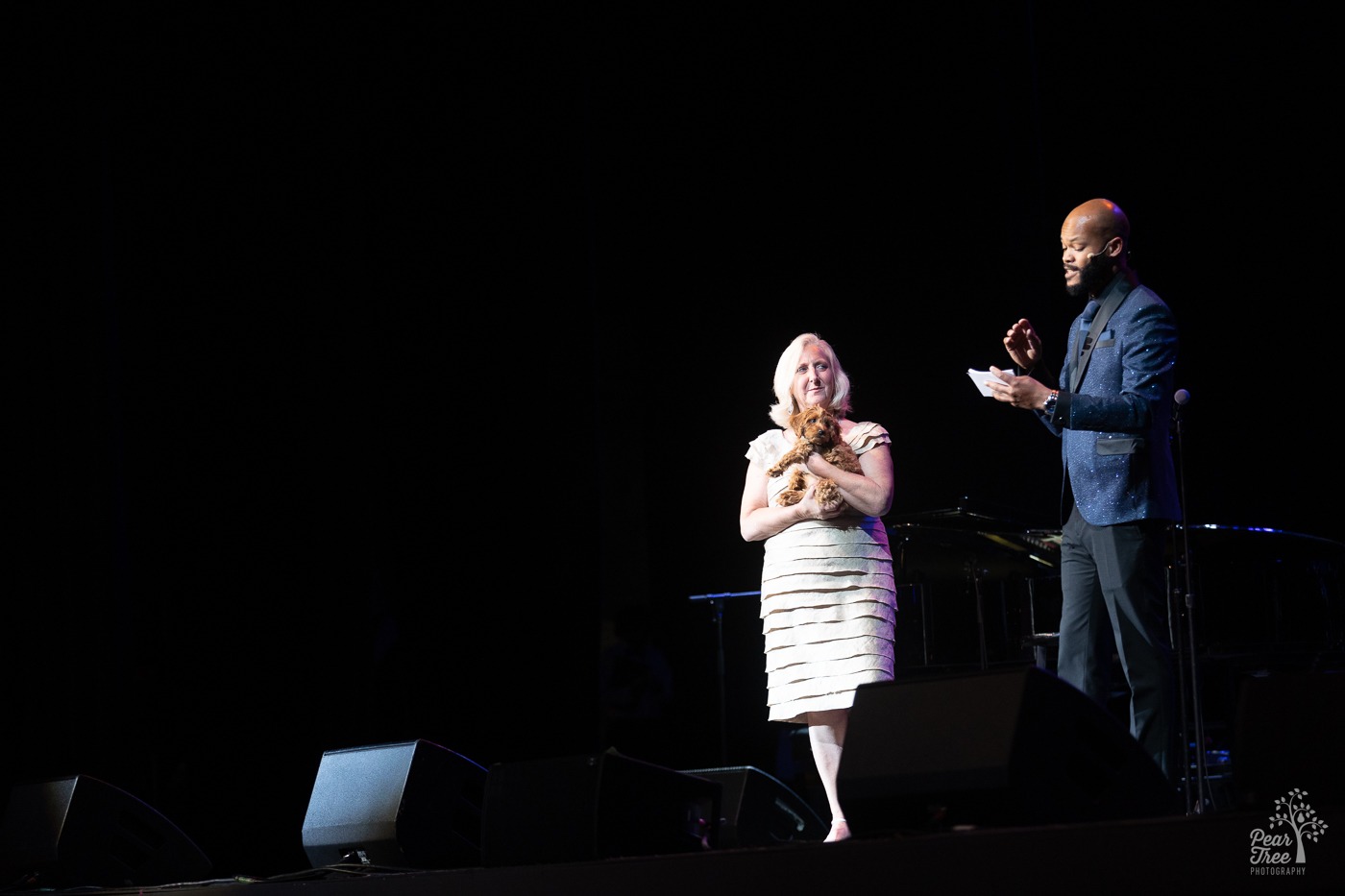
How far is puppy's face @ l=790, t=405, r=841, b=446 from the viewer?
3818 millimetres

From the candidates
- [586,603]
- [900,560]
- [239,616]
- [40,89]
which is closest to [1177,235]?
[900,560]

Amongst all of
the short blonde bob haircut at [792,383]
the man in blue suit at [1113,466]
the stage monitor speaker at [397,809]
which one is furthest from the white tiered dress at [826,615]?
the stage monitor speaker at [397,809]

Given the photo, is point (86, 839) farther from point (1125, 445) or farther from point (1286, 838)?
point (1286, 838)

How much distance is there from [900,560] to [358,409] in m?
2.86

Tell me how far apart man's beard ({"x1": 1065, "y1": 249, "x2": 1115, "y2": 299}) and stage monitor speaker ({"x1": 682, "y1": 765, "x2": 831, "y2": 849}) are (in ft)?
5.07

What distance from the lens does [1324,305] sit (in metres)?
5.46

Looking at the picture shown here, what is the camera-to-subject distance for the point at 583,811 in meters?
2.91

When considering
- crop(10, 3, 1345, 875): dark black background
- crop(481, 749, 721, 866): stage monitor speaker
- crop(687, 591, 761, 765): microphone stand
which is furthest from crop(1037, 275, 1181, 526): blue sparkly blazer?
crop(687, 591, 761, 765): microphone stand

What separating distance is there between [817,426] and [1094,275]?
81 centimetres

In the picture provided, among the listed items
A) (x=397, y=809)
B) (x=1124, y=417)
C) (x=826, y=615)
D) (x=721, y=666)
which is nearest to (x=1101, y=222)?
(x=1124, y=417)

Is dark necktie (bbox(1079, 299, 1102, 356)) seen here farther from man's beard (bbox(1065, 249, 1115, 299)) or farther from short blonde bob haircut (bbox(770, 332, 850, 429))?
short blonde bob haircut (bbox(770, 332, 850, 429))

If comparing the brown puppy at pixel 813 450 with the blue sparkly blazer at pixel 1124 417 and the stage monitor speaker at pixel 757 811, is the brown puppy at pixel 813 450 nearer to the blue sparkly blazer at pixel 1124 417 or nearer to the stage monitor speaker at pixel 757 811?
the blue sparkly blazer at pixel 1124 417

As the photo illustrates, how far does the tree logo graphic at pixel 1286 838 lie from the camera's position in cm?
194

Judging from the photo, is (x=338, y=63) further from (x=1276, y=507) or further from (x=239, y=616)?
(x=1276, y=507)
